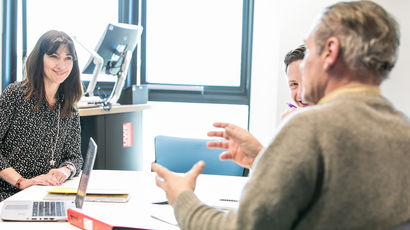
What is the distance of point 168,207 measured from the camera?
164 centimetres

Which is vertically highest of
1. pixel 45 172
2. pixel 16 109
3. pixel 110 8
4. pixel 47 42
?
pixel 110 8

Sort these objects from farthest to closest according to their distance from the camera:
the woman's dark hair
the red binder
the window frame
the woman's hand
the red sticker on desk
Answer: the window frame
the red sticker on desk
the woman's dark hair
the woman's hand
the red binder

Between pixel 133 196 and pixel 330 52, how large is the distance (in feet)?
3.80

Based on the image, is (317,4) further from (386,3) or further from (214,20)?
(214,20)

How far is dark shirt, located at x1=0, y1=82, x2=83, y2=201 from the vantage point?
222 cm

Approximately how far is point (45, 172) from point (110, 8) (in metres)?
2.42

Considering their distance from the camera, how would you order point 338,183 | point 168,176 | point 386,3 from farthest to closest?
1. point 386,3
2. point 168,176
3. point 338,183

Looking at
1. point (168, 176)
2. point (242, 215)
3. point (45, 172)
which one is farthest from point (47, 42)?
point (242, 215)

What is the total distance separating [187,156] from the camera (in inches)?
107

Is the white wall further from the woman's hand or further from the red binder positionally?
the red binder

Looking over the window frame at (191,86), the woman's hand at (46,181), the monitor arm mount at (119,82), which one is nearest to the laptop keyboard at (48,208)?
the woman's hand at (46,181)

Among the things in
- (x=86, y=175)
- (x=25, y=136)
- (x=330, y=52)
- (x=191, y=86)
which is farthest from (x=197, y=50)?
(x=330, y=52)

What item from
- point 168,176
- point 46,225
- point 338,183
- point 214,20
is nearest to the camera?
point 338,183

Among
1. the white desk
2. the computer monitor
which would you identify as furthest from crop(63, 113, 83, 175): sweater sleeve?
the computer monitor
